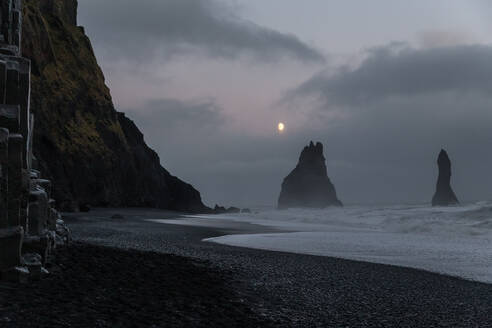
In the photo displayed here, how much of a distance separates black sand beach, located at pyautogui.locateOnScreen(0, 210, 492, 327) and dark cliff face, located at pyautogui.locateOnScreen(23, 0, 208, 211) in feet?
120

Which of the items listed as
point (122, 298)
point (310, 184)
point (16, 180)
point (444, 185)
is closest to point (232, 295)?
point (122, 298)

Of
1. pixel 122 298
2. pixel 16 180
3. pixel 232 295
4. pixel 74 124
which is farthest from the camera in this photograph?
pixel 74 124

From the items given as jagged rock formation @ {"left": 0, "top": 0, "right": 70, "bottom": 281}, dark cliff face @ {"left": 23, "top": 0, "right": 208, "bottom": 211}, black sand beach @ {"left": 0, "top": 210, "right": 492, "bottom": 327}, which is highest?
dark cliff face @ {"left": 23, "top": 0, "right": 208, "bottom": 211}

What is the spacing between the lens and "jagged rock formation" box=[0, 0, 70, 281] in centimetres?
862

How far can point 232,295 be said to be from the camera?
431 inches

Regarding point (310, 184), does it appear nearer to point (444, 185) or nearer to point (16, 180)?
point (444, 185)

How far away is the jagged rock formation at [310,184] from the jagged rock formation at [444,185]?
125ft

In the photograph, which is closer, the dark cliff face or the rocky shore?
the rocky shore

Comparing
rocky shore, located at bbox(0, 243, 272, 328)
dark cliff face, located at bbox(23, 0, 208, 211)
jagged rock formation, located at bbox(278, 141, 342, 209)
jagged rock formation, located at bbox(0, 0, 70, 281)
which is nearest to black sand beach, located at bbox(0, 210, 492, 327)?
rocky shore, located at bbox(0, 243, 272, 328)

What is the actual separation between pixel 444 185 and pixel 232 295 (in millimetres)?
142687

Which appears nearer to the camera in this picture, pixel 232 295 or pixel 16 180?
pixel 16 180

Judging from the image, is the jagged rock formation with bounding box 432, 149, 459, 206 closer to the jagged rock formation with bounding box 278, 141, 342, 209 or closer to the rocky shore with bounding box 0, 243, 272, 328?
the jagged rock formation with bounding box 278, 141, 342, 209

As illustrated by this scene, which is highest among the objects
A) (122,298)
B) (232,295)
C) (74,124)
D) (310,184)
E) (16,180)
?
(74,124)

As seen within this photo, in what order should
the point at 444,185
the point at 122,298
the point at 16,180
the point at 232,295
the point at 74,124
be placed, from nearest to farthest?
1. the point at 16,180
2. the point at 122,298
3. the point at 232,295
4. the point at 74,124
5. the point at 444,185
